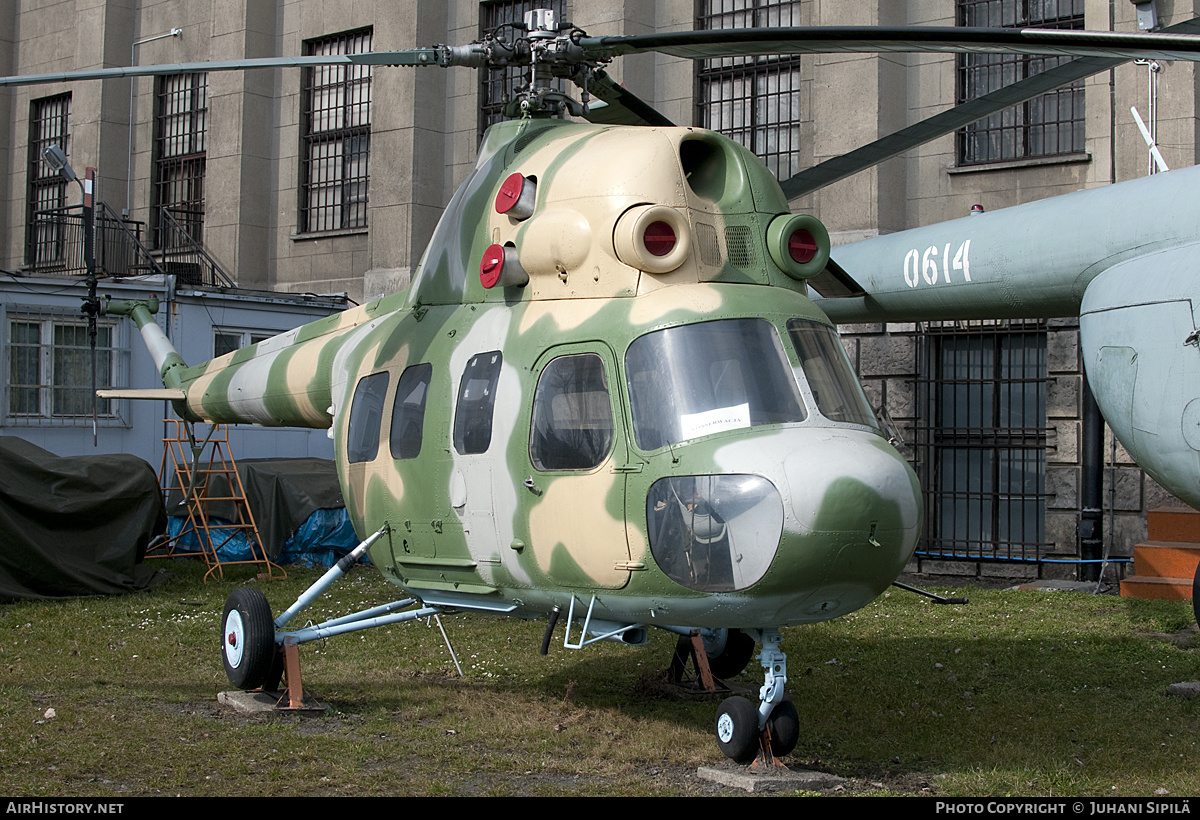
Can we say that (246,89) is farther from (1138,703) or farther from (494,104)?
(1138,703)

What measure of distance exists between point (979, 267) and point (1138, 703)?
3.42 meters

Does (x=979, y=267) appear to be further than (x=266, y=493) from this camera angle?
No

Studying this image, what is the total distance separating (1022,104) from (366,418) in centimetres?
1131

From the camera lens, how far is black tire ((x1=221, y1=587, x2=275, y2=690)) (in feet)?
26.0

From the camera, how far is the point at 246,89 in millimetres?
23547

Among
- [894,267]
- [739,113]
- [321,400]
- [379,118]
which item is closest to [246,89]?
[379,118]

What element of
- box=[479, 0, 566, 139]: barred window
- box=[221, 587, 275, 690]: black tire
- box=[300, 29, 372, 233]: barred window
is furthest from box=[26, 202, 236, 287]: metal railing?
box=[221, 587, 275, 690]: black tire

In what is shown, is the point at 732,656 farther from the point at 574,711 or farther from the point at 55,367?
the point at 55,367

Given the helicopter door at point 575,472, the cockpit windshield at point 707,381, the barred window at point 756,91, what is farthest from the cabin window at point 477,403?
the barred window at point 756,91

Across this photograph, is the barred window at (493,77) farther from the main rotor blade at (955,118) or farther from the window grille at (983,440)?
the main rotor blade at (955,118)

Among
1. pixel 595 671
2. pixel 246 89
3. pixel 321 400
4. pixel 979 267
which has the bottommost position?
pixel 595 671

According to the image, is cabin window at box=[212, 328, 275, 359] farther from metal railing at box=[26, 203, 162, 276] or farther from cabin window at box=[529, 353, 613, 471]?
cabin window at box=[529, 353, 613, 471]

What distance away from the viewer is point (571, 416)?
21.2 feet
